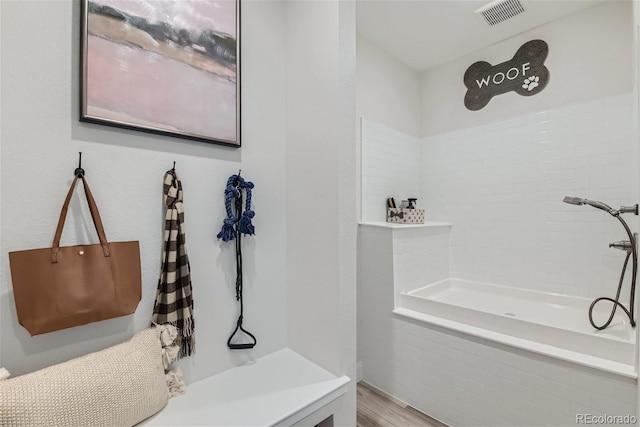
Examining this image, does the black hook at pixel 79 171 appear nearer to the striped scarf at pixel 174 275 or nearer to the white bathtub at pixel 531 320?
the striped scarf at pixel 174 275

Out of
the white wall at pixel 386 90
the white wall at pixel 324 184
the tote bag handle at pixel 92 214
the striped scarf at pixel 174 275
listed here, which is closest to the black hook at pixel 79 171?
the tote bag handle at pixel 92 214

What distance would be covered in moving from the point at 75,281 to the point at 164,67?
832 mm

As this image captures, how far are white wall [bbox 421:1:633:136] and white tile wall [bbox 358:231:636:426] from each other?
161cm

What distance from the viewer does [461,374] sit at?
1.73 m

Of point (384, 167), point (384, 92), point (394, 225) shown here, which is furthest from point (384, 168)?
point (384, 92)

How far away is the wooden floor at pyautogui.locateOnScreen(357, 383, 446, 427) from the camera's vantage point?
5.88ft

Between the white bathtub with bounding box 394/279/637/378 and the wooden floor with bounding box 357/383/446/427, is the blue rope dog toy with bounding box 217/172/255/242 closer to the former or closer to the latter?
the white bathtub with bounding box 394/279/637/378

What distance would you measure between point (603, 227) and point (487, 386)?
56.3 inches

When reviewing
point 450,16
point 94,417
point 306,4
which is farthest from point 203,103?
point 450,16

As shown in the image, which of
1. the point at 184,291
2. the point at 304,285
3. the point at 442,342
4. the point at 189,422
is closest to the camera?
the point at 189,422

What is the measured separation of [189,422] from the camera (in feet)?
3.14

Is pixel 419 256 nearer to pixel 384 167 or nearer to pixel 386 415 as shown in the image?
pixel 384 167

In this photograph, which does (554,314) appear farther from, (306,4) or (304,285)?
(306,4)

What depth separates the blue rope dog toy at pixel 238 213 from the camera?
125cm
